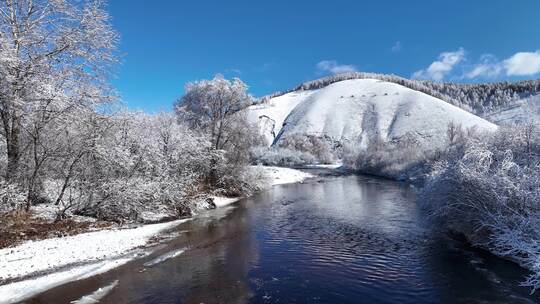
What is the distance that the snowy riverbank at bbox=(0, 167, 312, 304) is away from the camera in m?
13.0

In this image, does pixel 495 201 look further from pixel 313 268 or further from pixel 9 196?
pixel 9 196

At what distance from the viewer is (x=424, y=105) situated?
499ft

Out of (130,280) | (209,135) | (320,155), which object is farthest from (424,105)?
(130,280)

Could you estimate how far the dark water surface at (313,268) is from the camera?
12.8 m

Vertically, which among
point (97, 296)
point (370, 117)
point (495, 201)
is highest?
point (370, 117)

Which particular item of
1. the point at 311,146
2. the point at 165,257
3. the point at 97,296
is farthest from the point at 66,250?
the point at 311,146

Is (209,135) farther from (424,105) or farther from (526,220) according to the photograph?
(424,105)

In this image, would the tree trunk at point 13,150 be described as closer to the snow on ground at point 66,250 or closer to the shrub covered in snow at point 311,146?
the snow on ground at point 66,250

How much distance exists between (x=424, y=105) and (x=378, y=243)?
146 m

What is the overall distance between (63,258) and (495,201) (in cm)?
1920

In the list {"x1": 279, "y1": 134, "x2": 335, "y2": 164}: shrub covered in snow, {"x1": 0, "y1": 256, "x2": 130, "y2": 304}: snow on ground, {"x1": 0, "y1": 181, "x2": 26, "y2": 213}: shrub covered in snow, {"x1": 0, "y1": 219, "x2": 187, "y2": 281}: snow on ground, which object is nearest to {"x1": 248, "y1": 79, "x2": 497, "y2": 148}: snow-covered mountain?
{"x1": 279, "y1": 134, "x2": 335, "y2": 164}: shrub covered in snow

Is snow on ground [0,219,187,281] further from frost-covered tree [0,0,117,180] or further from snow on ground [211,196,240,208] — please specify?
snow on ground [211,196,240,208]

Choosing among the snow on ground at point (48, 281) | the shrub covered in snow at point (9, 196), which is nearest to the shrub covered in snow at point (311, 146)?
the shrub covered in snow at point (9, 196)

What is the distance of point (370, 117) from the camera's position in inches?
6506
